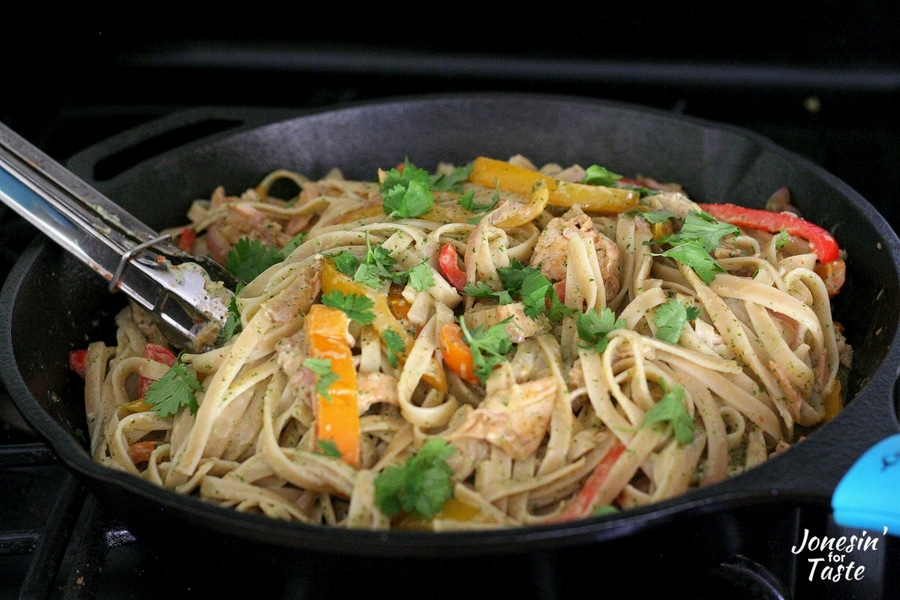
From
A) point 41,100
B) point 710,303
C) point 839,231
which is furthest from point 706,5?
point 41,100

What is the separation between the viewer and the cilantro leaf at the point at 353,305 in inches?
96.5

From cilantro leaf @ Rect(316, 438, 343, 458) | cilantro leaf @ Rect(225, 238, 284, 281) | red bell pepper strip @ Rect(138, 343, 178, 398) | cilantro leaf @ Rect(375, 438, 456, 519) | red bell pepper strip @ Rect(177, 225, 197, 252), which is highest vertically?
cilantro leaf @ Rect(375, 438, 456, 519)

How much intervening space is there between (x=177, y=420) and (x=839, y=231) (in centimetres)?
240

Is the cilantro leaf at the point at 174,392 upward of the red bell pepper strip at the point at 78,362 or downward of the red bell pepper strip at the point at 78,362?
upward

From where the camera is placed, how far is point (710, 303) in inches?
105

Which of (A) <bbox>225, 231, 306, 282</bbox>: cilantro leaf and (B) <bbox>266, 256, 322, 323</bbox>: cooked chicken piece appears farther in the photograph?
(A) <bbox>225, 231, 306, 282</bbox>: cilantro leaf

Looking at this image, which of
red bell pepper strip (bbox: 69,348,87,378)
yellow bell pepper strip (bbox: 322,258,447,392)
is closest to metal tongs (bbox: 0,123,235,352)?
red bell pepper strip (bbox: 69,348,87,378)

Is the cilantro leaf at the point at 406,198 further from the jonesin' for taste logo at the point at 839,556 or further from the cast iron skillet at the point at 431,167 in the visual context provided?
the jonesin' for taste logo at the point at 839,556

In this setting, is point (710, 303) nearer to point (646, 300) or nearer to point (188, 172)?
point (646, 300)

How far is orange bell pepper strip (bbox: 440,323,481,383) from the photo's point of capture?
244 centimetres

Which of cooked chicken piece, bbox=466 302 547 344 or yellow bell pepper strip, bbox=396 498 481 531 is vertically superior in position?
cooked chicken piece, bbox=466 302 547 344

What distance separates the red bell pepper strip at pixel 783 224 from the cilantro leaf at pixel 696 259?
1.47 ft

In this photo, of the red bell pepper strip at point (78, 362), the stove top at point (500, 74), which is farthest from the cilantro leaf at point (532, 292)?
the stove top at point (500, 74)

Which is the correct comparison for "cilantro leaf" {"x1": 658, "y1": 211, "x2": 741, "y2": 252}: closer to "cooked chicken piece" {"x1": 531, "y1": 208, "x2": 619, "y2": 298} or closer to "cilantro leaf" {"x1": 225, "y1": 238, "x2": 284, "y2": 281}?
"cooked chicken piece" {"x1": 531, "y1": 208, "x2": 619, "y2": 298}
